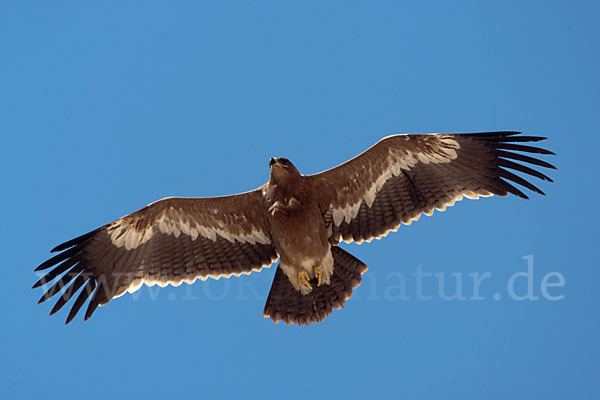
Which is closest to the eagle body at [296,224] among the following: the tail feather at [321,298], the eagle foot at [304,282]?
the eagle foot at [304,282]

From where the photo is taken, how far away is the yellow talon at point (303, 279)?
8656mm

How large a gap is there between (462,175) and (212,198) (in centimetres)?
345

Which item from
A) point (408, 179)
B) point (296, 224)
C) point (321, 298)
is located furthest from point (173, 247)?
point (408, 179)

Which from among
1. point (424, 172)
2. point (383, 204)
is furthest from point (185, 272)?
point (424, 172)

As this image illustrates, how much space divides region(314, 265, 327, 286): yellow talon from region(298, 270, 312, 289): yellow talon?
13 cm

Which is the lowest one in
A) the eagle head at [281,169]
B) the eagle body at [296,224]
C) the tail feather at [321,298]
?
the tail feather at [321,298]

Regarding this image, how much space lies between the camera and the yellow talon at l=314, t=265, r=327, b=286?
8.62 meters

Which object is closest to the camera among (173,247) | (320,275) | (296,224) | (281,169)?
(281,169)

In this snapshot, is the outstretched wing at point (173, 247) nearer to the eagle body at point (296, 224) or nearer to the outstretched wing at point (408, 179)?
the eagle body at point (296, 224)

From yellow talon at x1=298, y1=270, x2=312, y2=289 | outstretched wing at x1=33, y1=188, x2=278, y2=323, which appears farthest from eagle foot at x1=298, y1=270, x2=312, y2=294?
outstretched wing at x1=33, y1=188, x2=278, y2=323

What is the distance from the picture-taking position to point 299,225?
8438 millimetres

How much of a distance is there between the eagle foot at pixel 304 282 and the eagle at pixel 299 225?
0.02 metres

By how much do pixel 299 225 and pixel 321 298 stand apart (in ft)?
3.57

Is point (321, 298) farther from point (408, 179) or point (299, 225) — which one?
point (408, 179)
